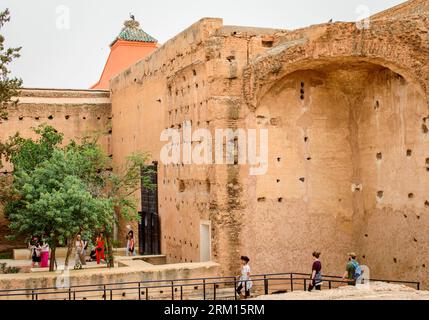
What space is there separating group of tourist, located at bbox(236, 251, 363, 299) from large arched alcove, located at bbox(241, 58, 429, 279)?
66.8 inches

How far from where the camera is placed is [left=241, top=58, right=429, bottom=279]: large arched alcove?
700 inches

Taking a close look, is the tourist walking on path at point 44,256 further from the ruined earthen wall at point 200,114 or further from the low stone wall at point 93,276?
the low stone wall at point 93,276

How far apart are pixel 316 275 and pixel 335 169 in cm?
446

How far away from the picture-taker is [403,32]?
1600cm

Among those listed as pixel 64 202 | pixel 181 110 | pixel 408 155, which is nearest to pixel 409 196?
pixel 408 155

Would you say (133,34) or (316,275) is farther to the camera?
(133,34)

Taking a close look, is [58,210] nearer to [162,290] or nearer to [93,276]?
[93,276]

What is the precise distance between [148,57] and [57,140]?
4.91m

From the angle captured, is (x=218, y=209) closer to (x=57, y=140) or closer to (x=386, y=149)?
(x=386, y=149)

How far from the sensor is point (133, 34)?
36.2 meters

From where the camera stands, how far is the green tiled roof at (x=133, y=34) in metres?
35.9

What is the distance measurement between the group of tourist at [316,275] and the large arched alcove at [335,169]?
66.8 inches

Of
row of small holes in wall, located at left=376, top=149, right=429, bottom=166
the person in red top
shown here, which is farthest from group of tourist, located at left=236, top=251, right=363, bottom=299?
the person in red top

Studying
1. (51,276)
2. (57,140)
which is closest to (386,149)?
(51,276)
